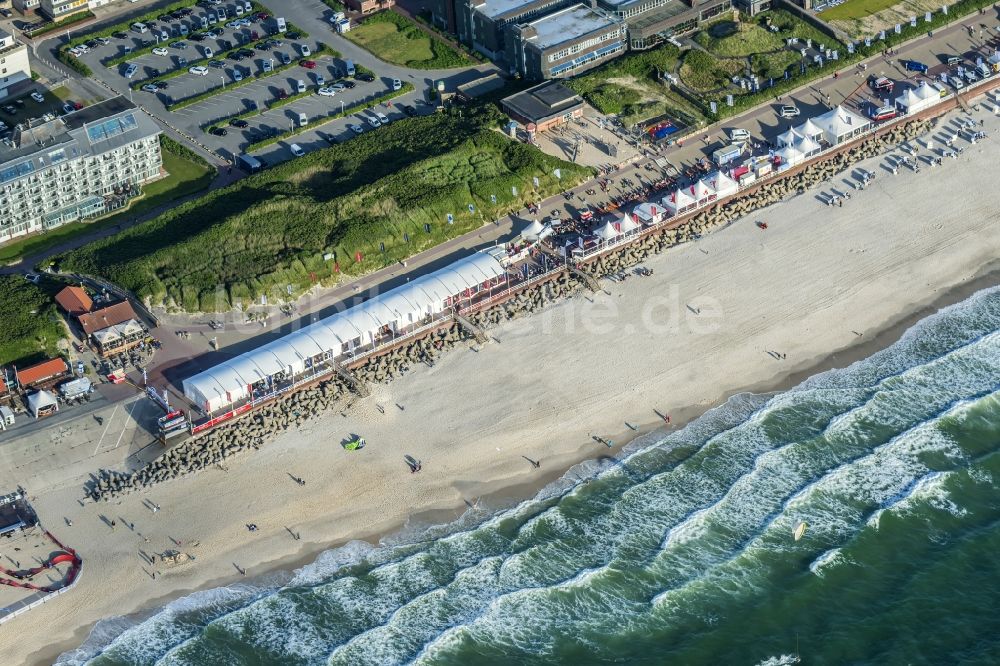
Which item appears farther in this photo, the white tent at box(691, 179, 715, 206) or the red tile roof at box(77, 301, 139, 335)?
the white tent at box(691, 179, 715, 206)

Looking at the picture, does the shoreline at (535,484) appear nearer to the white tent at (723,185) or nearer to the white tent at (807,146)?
the white tent at (807,146)

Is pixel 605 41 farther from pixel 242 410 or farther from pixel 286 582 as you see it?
pixel 286 582

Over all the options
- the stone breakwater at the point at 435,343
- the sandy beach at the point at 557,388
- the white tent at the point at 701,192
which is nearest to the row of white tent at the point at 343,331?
the stone breakwater at the point at 435,343

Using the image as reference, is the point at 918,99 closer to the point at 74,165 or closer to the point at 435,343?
the point at 435,343

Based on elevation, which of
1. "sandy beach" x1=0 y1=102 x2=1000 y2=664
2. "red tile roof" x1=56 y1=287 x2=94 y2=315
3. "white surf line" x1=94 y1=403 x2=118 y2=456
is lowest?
"sandy beach" x1=0 y1=102 x2=1000 y2=664

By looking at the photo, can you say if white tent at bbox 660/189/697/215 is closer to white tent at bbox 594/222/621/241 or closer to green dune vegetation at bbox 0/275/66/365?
white tent at bbox 594/222/621/241

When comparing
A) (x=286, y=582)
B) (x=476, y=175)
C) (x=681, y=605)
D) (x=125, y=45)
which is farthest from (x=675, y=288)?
(x=125, y=45)

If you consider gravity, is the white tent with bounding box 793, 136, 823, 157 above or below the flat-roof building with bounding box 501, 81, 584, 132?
below

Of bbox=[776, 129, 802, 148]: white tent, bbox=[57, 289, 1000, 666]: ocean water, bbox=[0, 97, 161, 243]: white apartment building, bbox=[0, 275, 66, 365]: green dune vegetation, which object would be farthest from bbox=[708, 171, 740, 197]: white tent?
bbox=[0, 275, 66, 365]: green dune vegetation
